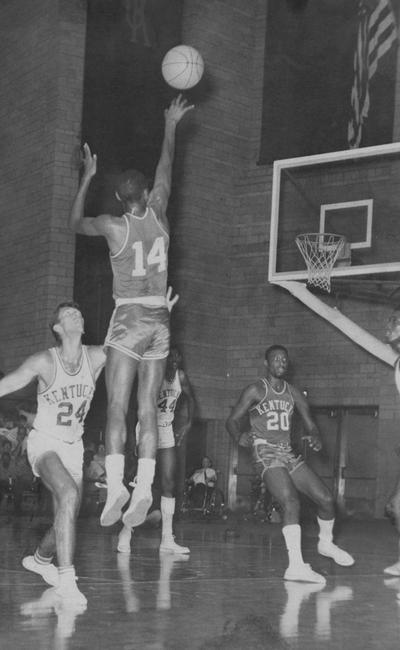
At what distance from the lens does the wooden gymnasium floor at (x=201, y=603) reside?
17.1 ft

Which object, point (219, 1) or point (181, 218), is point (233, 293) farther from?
point (219, 1)

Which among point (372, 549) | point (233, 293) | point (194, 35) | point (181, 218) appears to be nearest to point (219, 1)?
point (194, 35)

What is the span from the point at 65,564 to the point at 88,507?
9657 mm

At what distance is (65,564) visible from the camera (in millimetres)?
6414

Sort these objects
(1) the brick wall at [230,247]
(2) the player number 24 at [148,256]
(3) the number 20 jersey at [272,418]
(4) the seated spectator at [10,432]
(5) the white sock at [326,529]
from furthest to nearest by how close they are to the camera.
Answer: (1) the brick wall at [230,247], (4) the seated spectator at [10,432], (5) the white sock at [326,529], (3) the number 20 jersey at [272,418], (2) the player number 24 at [148,256]

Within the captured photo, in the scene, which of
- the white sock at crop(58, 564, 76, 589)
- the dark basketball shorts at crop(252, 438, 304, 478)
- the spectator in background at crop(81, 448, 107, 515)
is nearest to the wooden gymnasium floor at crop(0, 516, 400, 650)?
the white sock at crop(58, 564, 76, 589)

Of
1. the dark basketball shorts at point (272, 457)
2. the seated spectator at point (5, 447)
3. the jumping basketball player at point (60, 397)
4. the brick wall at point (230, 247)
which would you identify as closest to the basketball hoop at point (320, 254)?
the brick wall at point (230, 247)

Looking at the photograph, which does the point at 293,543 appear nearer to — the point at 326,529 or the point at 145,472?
the point at 326,529

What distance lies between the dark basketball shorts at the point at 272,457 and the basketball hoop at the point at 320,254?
180 inches

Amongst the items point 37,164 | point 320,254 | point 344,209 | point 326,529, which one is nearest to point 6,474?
point 37,164

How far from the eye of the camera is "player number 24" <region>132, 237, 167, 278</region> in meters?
7.39

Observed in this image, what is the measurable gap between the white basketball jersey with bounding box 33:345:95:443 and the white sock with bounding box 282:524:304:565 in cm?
216

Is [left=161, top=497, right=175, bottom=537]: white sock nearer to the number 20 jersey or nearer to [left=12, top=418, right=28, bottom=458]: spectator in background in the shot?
the number 20 jersey

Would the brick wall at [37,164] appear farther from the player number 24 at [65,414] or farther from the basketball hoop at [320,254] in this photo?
the player number 24 at [65,414]
